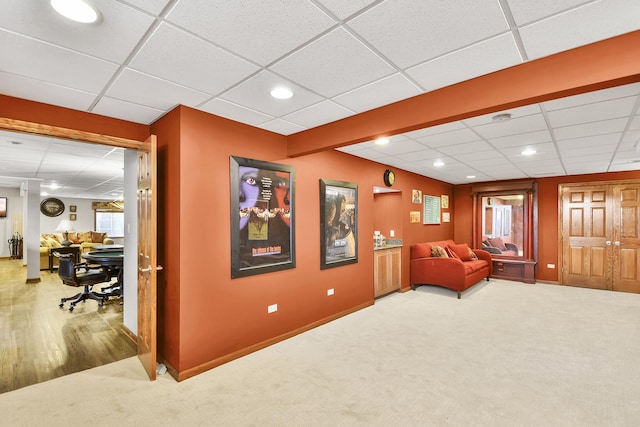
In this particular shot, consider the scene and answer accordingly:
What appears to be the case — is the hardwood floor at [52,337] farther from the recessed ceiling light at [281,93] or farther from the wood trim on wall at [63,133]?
the recessed ceiling light at [281,93]

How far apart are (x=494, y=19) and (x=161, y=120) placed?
9.73ft

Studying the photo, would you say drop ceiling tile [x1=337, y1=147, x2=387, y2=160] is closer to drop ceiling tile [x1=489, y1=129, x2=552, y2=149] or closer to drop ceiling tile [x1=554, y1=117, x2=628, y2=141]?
drop ceiling tile [x1=489, y1=129, x2=552, y2=149]

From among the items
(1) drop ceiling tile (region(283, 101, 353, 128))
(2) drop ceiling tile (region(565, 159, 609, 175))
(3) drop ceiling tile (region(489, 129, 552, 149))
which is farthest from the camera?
(2) drop ceiling tile (region(565, 159, 609, 175))

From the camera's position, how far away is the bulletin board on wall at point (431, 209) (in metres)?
6.88

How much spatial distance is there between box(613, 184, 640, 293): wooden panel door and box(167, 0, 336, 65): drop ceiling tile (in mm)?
7767

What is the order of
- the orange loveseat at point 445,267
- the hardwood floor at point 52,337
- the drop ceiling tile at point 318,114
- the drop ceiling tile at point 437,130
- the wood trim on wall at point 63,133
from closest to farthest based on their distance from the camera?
the wood trim on wall at point 63,133 → the drop ceiling tile at point 318,114 → the hardwood floor at point 52,337 → the drop ceiling tile at point 437,130 → the orange loveseat at point 445,267

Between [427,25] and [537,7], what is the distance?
51cm

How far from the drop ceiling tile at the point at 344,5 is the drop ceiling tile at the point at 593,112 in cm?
246

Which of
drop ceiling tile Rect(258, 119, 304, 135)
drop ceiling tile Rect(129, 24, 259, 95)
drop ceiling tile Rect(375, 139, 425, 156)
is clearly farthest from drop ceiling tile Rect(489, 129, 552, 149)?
drop ceiling tile Rect(129, 24, 259, 95)

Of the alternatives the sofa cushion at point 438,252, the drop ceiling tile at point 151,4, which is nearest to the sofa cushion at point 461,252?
the sofa cushion at point 438,252

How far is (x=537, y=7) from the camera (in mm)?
1470

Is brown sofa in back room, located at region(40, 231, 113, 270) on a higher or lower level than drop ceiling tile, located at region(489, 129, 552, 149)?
lower

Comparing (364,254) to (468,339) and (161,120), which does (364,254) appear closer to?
(468,339)

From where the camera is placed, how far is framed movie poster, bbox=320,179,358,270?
4.15 metres
